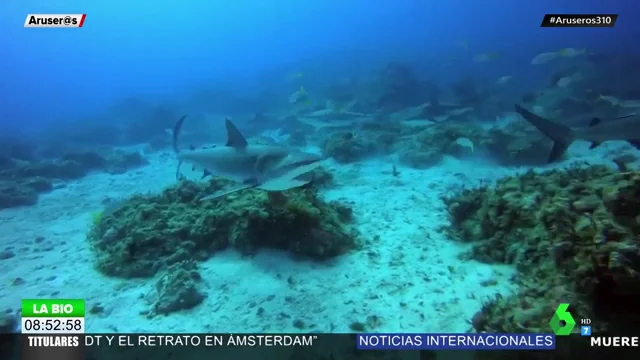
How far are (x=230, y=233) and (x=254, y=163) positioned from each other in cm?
101

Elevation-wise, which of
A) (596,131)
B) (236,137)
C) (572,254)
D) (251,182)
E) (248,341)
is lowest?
(248,341)

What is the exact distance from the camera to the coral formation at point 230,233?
14.9ft

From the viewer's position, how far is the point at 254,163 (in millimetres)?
4574

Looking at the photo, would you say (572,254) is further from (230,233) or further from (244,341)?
(230,233)

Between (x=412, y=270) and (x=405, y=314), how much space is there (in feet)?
2.38

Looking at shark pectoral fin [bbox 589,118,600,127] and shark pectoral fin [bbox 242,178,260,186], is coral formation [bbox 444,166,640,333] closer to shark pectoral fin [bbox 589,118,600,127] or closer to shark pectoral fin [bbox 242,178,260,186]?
shark pectoral fin [bbox 589,118,600,127]

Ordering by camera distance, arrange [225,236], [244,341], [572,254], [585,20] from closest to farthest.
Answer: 1. [572,254]
2. [244,341]
3. [225,236]
4. [585,20]

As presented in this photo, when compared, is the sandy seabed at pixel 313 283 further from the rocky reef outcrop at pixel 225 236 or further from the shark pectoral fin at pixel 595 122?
the shark pectoral fin at pixel 595 122

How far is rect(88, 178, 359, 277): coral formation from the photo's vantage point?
4.54m

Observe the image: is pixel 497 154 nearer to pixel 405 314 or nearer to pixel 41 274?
pixel 405 314

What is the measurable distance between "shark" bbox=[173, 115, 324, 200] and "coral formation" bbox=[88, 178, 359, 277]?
0.46 m

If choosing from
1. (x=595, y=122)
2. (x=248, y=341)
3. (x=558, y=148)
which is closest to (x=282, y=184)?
(x=248, y=341)

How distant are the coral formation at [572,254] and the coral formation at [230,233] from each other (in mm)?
2003

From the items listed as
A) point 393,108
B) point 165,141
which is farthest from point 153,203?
point 393,108
